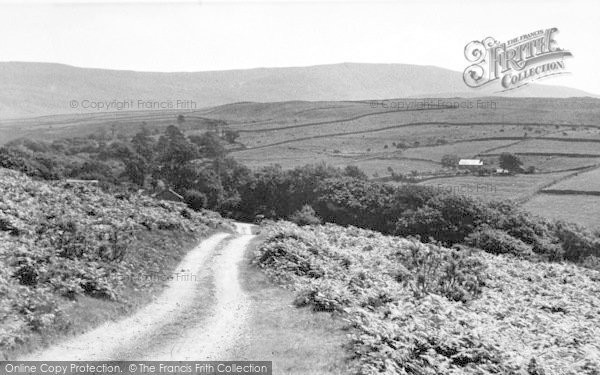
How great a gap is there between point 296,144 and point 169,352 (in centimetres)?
9369

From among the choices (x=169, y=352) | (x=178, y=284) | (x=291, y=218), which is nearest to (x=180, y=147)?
(x=291, y=218)

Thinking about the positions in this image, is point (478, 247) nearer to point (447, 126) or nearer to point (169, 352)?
point (169, 352)

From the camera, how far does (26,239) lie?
76.0 ft

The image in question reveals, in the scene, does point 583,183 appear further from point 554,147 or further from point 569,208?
point 554,147

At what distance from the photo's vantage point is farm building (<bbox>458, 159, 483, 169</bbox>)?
82.7 metres

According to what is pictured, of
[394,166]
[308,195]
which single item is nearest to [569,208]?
[394,166]

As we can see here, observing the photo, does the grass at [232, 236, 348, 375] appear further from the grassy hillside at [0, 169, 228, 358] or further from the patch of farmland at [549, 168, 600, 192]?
the patch of farmland at [549, 168, 600, 192]

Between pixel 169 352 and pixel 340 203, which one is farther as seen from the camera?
pixel 340 203

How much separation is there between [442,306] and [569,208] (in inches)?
2092

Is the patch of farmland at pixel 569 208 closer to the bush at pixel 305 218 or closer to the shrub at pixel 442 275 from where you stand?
the bush at pixel 305 218

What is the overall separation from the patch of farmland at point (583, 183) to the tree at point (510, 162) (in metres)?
7.75

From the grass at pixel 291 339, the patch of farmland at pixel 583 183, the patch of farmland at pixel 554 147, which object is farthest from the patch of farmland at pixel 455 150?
the grass at pixel 291 339

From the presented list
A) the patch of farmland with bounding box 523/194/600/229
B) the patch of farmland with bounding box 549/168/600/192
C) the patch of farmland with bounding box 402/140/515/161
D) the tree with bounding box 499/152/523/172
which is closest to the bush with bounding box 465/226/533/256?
the patch of farmland with bounding box 523/194/600/229

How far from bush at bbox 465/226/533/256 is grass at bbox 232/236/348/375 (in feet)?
127
